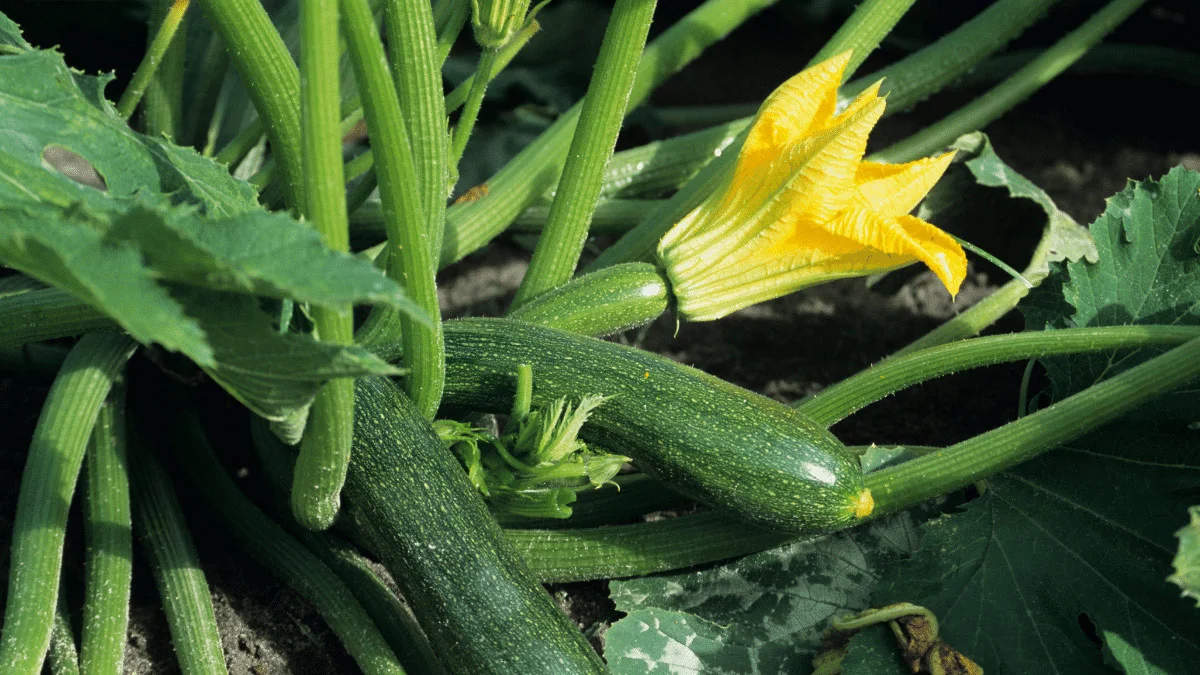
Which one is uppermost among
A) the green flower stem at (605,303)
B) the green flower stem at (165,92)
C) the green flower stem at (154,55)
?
the green flower stem at (165,92)

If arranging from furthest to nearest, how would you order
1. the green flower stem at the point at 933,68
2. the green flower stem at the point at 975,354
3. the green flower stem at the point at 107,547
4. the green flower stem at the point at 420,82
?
1. the green flower stem at the point at 933,68
2. the green flower stem at the point at 975,354
3. the green flower stem at the point at 107,547
4. the green flower stem at the point at 420,82

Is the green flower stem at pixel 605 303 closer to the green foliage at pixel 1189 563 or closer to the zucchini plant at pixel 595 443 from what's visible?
the zucchini plant at pixel 595 443

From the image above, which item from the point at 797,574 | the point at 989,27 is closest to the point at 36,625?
the point at 797,574

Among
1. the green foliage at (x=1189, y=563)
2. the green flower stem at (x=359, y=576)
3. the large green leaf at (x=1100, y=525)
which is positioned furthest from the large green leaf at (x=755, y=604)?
the green foliage at (x=1189, y=563)

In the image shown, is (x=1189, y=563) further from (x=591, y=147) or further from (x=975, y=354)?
(x=591, y=147)

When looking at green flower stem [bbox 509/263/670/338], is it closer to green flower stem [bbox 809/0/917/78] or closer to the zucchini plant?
the zucchini plant

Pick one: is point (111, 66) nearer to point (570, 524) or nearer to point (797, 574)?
point (570, 524)
